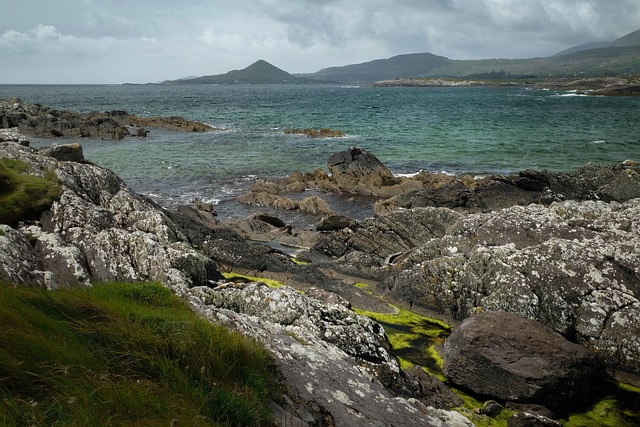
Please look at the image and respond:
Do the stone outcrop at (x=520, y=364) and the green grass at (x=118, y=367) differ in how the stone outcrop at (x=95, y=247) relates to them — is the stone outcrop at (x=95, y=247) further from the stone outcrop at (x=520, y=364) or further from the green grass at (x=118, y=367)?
the stone outcrop at (x=520, y=364)

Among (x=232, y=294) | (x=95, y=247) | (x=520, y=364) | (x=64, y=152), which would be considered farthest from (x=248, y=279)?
(x=64, y=152)

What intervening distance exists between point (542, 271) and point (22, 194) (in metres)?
15.5

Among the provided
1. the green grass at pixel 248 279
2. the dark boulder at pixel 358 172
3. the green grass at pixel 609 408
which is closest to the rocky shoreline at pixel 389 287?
the green grass at pixel 609 408

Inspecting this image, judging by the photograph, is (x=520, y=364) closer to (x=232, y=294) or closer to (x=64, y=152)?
(x=232, y=294)

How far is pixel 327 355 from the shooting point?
822cm

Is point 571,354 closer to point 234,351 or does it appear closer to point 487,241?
point 487,241

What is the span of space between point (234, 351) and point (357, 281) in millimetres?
11585

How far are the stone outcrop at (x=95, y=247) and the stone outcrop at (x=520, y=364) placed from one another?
7.03m

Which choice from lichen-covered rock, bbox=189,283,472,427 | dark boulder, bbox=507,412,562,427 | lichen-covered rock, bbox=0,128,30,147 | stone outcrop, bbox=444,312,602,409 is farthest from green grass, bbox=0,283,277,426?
lichen-covered rock, bbox=0,128,30,147

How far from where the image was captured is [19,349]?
4.30 metres

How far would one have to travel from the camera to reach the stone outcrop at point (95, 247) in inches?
404

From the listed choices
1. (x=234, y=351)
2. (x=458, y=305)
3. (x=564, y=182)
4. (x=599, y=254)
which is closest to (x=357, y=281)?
(x=458, y=305)

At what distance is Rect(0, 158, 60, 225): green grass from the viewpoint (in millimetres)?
12211

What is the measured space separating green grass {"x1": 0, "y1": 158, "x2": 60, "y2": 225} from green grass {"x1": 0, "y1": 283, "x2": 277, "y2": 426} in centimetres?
765
